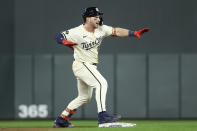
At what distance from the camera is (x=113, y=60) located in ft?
47.6

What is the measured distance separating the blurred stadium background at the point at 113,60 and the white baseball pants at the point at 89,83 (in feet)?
14.9

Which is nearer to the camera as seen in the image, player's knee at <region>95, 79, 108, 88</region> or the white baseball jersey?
player's knee at <region>95, 79, 108, 88</region>

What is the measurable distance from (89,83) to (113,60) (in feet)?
16.4

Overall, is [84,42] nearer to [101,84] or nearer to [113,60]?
[101,84]

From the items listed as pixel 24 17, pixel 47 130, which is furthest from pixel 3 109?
pixel 47 130

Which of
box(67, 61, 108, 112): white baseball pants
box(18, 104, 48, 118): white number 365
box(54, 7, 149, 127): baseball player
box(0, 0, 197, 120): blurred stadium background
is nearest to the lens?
box(67, 61, 108, 112): white baseball pants

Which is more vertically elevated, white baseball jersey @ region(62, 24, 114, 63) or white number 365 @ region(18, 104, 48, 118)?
white baseball jersey @ region(62, 24, 114, 63)

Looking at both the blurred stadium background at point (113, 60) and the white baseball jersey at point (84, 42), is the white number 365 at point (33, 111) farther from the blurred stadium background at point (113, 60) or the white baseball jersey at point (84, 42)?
the white baseball jersey at point (84, 42)

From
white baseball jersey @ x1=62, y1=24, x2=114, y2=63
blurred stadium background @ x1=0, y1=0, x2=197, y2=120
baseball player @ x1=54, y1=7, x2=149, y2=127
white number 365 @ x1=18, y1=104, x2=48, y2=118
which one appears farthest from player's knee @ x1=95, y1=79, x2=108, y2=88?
white number 365 @ x1=18, y1=104, x2=48, y2=118

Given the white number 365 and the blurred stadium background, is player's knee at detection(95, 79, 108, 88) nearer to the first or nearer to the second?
the blurred stadium background

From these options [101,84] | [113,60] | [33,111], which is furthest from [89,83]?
[33,111]

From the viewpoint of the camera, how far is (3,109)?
1479 cm

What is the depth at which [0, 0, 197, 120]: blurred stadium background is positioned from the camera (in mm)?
14438

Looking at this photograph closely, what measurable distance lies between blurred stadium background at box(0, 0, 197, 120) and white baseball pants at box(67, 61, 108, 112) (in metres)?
4.54
